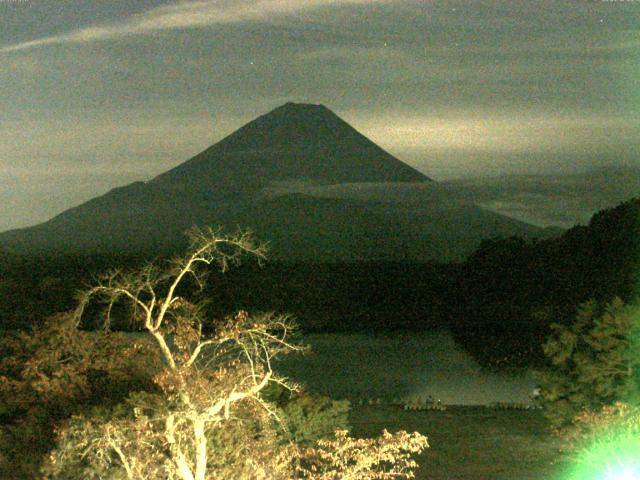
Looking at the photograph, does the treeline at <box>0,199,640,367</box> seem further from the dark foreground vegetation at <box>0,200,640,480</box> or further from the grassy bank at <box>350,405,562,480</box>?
the dark foreground vegetation at <box>0,200,640,480</box>

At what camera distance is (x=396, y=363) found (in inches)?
1214

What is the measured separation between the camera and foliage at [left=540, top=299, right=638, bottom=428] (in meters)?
12.6

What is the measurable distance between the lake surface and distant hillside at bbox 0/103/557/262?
215 ft

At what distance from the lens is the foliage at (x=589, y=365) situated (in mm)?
12602

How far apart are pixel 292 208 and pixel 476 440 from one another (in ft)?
345

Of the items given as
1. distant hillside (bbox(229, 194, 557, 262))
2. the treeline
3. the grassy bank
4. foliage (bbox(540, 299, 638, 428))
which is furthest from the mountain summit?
foliage (bbox(540, 299, 638, 428))

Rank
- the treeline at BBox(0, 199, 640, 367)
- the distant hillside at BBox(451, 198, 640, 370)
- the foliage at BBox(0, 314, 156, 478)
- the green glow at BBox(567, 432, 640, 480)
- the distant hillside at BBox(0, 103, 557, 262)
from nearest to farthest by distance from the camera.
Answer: the green glow at BBox(567, 432, 640, 480) < the foliage at BBox(0, 314, 156, 478) < the distant hillside at BBox(451, 198, 640, 370) < the treeline at BBox(0, 199, 640, 367) < the distant hillside at BBox(0, 103, 557, 262)

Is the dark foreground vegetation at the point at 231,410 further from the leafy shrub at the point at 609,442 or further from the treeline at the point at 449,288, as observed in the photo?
the treeline at the point at 449,288

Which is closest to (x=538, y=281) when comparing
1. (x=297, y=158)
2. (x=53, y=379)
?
(x=53, y=379)

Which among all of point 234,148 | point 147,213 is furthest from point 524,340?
point 234,148

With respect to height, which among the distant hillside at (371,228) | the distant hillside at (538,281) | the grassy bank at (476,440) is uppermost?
the grassy bank at (476,440)

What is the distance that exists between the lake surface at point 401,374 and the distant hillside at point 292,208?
65.6 m

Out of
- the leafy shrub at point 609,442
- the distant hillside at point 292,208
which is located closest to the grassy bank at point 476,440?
the leafy shrub at point 609,442

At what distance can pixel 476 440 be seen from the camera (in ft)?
48.8
